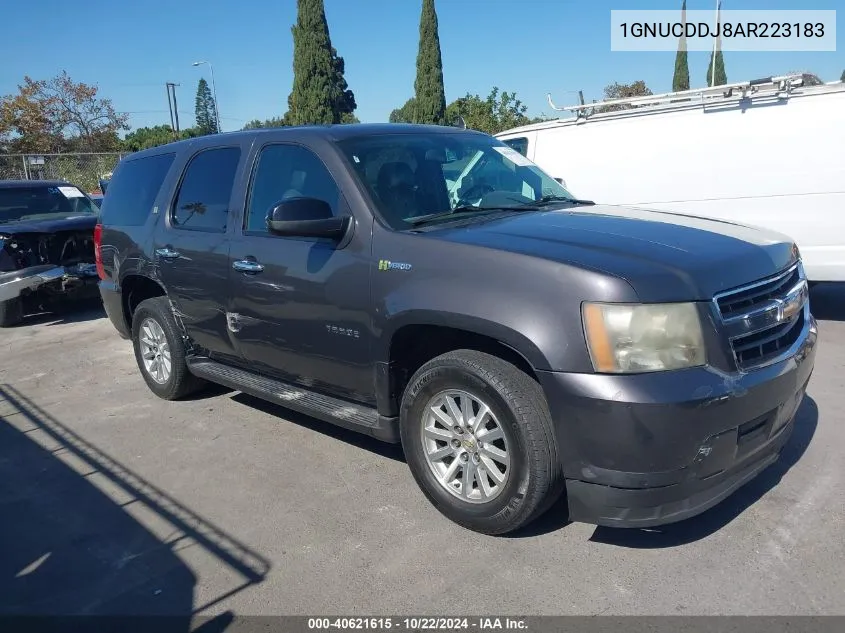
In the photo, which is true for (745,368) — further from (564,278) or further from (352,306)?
(352,306)

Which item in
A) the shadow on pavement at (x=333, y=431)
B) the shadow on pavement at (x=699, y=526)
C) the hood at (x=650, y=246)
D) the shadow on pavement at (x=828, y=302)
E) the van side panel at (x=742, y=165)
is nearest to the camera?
the hood at (x=650, y=246)

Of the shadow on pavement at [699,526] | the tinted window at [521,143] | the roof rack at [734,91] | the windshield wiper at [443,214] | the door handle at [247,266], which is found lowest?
the shadow on pavement at [699,526]

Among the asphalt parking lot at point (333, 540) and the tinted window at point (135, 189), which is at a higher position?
the tinted window at point (135, 189)

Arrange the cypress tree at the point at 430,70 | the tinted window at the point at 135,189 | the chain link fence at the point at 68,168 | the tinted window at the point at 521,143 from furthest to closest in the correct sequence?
the cypress tree at the point at 430,70, the chain link fence at the point at 68,168, the tinted window at the point at 521,143, the tinted window at the point at 135,189

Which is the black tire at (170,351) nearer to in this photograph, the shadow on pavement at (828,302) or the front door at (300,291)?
the front door at (300,291)

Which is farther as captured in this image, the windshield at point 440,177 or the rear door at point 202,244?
the rear door at point 202,244

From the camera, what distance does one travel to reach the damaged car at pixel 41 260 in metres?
8.35

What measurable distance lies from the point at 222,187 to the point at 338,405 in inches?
69.2

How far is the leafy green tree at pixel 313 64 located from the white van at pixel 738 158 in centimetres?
2837

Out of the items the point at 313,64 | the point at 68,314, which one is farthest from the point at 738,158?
the point at 313,64

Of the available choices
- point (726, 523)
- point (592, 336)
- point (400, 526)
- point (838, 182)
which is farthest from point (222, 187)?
point (838, 182)

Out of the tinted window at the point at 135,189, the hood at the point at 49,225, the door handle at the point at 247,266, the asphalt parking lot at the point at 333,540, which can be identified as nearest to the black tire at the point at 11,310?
the hood at the point at 49,225

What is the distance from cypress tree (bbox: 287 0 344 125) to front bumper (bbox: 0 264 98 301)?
27.0m

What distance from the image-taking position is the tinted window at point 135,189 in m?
5.40
